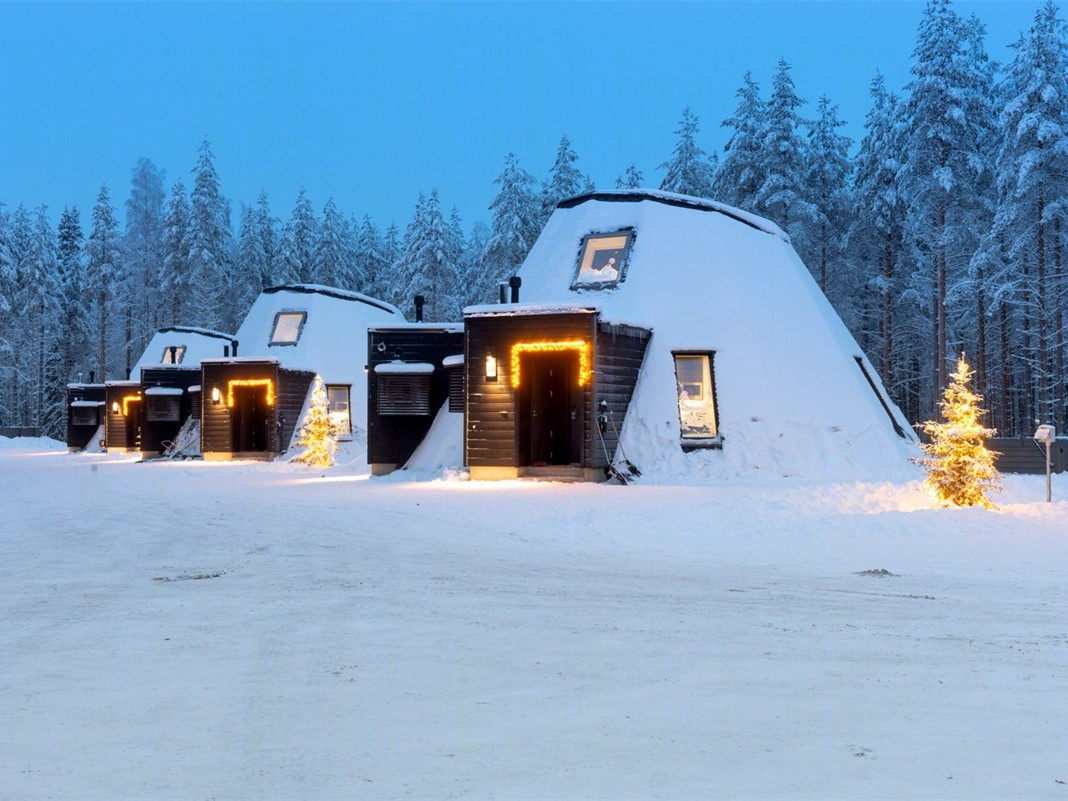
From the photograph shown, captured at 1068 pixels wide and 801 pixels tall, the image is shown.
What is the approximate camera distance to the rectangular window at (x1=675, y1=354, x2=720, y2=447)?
62.3ft

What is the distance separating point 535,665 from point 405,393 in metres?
17.6

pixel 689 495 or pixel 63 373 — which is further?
pixel 63 373

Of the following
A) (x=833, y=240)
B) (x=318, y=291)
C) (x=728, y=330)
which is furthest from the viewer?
(x=833, y=240)

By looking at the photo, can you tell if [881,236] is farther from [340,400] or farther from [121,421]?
[121,421]

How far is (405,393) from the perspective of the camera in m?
22.0

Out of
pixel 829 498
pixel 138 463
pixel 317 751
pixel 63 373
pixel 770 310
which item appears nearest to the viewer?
pixel 317 751

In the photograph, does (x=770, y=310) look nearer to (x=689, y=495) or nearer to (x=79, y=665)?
(x=689, y=495)

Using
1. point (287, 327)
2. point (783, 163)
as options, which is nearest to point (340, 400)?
point (287, 327)

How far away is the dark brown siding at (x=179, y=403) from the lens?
33844mm

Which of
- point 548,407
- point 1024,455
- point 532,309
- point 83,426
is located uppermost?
point 532,309

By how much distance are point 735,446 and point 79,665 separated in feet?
49.3

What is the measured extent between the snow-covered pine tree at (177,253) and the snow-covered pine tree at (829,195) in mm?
35595

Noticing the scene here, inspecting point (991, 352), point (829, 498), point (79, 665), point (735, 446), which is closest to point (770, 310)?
point (735, 446)

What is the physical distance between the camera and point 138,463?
3036 cm
